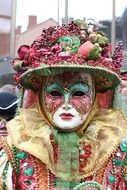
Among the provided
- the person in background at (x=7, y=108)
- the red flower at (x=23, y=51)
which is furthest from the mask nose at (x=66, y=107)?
the person in background at (x=7, y=108)

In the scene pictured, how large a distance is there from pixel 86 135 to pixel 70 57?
0.25m

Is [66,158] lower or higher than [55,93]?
lower

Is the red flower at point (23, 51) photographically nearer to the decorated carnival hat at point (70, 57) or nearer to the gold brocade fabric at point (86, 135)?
the decorated carnival hat at point (70, 57)

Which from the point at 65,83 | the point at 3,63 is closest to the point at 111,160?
the point at 65,83

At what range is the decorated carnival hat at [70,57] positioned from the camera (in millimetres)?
1620

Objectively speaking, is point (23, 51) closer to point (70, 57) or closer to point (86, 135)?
point (70, 57)

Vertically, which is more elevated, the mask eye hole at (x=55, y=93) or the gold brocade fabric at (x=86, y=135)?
the mask eye hole at (x=55, y=93)

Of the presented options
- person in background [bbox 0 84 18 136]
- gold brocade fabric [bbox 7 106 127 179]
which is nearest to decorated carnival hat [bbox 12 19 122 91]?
gold brocade fabric [bbox 7 106 127 179]

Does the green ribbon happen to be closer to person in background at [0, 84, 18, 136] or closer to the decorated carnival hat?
the decorated carnival hat

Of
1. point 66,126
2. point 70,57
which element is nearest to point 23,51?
point 70,57

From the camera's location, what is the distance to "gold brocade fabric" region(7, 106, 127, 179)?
1.63 metres

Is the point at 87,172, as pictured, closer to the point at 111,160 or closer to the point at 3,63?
the point at 111,160

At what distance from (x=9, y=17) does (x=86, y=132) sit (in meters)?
1.84

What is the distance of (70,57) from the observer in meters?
1.62
